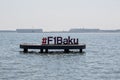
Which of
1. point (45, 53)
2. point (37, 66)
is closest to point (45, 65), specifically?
point (37, 66)

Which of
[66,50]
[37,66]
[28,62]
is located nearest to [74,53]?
[66,50]

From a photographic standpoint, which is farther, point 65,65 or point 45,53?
point 45,53

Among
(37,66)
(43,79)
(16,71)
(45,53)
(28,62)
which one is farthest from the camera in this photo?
(45,53)

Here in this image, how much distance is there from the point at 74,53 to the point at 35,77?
113 feet

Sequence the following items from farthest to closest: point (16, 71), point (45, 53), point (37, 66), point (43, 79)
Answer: point (45, 53) < point (37, 66) < point (16, 71) < point (43, 79)

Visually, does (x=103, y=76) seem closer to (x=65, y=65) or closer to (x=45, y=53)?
(x=65, y=65)

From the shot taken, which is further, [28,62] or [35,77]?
[28,62]

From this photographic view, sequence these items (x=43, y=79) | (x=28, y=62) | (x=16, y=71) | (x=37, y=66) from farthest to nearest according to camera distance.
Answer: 1. (x=28, y=62)
2. (x=37, y=66)
3. (x=16, y=71)
4. (x=43, y=79)

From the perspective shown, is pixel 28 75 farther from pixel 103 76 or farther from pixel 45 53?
pixel 45 53

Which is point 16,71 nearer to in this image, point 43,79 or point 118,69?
point 43,79

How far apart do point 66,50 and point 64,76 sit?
32.5 m

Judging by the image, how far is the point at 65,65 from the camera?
198 feet

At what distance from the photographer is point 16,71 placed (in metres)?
52.9

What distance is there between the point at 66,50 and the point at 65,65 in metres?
20.2
